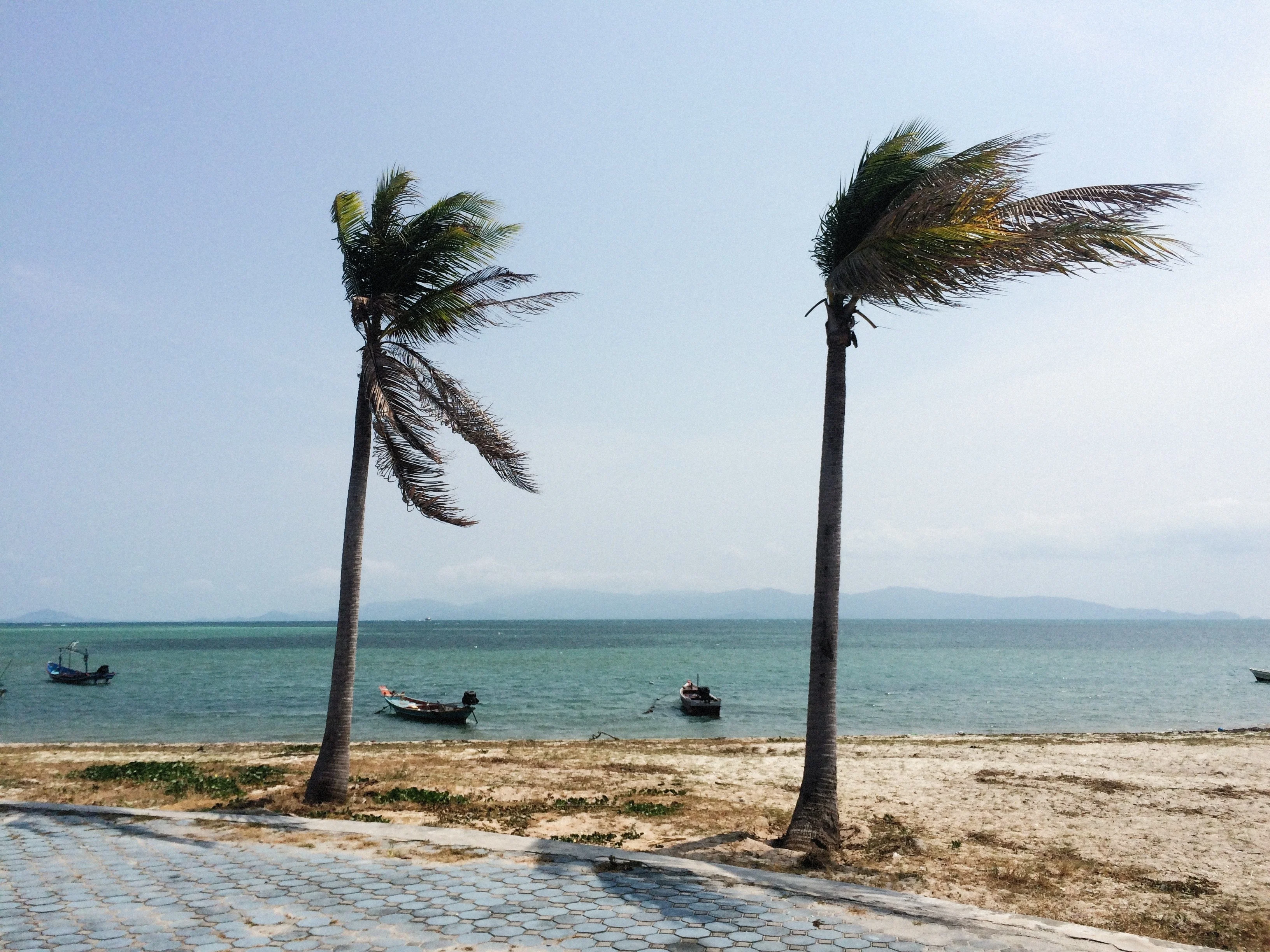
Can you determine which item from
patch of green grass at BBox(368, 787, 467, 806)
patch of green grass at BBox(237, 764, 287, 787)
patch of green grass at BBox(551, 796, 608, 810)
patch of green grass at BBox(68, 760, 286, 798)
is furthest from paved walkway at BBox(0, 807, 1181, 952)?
patch of green grass at BBox(237, 764, 287, 787)

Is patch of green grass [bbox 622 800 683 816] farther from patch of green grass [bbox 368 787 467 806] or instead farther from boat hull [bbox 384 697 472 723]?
boat hull [bbox 384 697 472 723]

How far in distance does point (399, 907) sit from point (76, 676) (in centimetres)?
5567

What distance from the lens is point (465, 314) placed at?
12.5 m

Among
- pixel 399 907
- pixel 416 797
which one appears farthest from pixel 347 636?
pixel 399 907

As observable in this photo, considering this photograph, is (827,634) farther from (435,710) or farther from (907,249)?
(435,710)

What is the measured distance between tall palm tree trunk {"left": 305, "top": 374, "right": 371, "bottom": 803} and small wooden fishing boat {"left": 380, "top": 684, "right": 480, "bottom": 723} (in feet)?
68.7

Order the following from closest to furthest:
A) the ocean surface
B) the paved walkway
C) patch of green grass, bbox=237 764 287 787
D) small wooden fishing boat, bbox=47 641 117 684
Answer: the paved walkway → patch of green grass, bbox=237 764 287 787 → the ocean surface → small wooden fishing boat, bbox=47 641 117 684

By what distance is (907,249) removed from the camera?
8.91 meters

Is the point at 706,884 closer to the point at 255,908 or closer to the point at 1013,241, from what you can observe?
the point at 255,908

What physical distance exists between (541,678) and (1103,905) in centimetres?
5020

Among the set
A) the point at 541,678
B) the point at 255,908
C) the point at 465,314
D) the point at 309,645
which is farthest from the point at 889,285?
the point at 309,645

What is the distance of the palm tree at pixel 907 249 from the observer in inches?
338

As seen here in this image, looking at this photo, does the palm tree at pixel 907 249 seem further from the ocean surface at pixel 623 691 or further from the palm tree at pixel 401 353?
the ocean surface at pixel 623 691

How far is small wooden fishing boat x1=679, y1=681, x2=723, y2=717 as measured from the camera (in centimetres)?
3628
